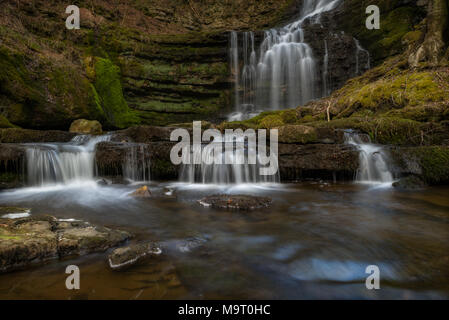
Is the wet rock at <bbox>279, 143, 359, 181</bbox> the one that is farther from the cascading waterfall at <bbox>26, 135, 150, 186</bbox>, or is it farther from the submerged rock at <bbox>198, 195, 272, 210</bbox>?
the cascading waterfall at <bbox>26, 135, 150, 186</bbox>

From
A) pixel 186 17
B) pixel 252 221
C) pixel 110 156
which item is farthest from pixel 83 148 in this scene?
pixel 186 17

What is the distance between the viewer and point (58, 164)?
618 centimetres

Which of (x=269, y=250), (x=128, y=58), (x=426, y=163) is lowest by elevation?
(x=269, y=250)

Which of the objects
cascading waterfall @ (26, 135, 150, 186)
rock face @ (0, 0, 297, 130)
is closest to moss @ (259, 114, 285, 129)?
cascading waterfall @ (26, 135, 150, 186)

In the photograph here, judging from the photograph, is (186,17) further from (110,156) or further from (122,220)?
(122,220)

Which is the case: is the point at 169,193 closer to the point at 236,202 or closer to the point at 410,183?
the point at 236,202

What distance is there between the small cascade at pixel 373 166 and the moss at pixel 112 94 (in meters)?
10.6

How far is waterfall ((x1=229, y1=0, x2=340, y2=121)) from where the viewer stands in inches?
561

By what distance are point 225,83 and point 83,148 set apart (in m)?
10.7

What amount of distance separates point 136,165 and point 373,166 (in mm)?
6030

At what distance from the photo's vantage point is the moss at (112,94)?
40.1 feet

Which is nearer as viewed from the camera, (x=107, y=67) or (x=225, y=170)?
(x=225, y=170)

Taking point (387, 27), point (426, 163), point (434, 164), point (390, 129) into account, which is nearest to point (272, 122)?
point (390, 129)
